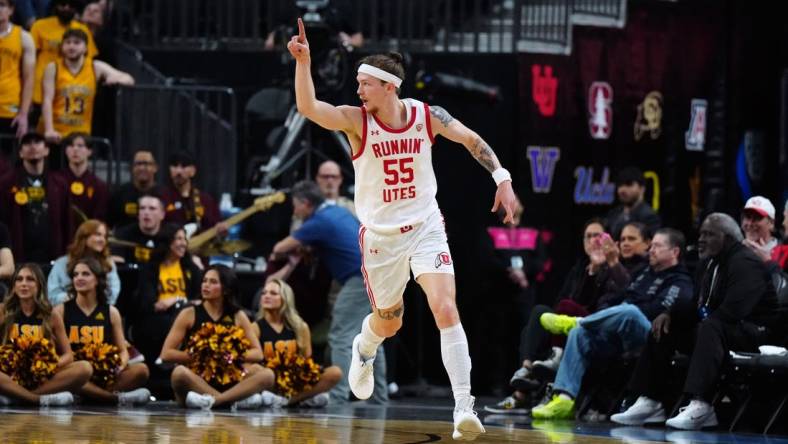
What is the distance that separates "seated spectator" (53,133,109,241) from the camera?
45.2ft

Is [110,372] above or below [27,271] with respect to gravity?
below

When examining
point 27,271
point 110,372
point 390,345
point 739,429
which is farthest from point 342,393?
point 739,429

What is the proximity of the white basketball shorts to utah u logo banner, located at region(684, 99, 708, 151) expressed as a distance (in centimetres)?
817

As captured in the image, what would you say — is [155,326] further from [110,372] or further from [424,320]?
[424,320]

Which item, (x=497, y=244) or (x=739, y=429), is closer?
(x=739, y=429)

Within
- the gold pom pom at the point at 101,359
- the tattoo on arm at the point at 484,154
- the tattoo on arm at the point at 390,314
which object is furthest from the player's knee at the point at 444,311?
the gold pom pom at the point at 101,359

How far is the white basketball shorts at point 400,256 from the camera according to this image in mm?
8914

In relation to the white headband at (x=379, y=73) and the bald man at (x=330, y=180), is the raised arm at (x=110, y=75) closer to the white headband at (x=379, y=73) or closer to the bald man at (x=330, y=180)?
the bald man at (x=330, y=180)

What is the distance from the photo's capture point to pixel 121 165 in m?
15.3

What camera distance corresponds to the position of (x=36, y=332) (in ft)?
40.0

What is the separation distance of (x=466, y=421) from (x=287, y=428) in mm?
1871

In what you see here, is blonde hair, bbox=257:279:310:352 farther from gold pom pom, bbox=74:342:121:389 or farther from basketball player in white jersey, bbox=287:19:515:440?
basketball player in white jersey, bbox=287:19:515:440

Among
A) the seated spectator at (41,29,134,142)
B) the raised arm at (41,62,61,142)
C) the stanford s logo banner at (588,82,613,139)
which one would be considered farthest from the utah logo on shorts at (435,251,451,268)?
the stanford s logo banner at (588,82,613,139)

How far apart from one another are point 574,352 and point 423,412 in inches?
52.9
